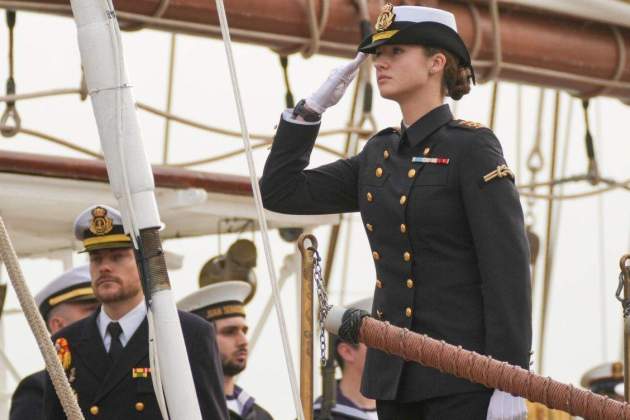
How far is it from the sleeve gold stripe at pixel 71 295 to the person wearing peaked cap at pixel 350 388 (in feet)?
3.32

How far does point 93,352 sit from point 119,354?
10 centimetres

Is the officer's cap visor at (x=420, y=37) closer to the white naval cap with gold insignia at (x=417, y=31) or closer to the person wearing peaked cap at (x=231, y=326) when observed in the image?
the white naval cap with gold insignia at (x=417, y=31)

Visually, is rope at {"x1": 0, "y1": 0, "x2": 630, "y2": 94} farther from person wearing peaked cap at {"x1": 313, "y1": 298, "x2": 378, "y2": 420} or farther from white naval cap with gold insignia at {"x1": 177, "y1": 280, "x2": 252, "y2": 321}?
person wearing peaked cap at {"x1": 313, "y1": 298, "x2": 378, "y2": 420}

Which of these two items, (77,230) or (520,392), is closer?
(520,392)

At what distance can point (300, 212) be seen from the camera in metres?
4.13

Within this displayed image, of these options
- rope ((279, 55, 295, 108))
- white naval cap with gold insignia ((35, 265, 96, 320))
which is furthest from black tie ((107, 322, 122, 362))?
rope ((279, 55, 295, 108))

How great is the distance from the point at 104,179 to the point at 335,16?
142 cm

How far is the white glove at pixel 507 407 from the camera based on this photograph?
141 inches

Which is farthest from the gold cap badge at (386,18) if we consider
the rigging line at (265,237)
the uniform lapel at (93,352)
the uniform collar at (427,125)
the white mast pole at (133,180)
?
the uniform lapel at (93,352)

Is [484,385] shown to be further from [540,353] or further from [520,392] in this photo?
[540,353]

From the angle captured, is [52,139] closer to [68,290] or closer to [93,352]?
[68,290]

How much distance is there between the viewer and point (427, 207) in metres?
3.86

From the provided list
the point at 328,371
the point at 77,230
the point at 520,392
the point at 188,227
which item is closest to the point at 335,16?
the point at 188,227

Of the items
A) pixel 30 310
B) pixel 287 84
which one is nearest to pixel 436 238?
pixel 30 310
